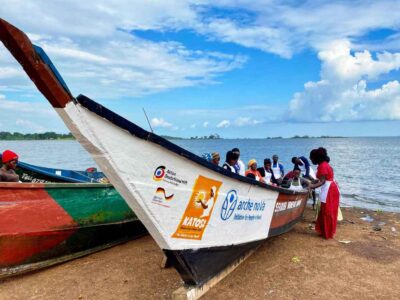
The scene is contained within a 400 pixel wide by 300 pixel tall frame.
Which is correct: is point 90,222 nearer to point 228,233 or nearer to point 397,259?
point 228,233

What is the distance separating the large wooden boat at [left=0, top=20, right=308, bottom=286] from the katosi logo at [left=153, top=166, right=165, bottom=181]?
1 centimetres

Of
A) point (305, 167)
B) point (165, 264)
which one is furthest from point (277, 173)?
point (165, 264)

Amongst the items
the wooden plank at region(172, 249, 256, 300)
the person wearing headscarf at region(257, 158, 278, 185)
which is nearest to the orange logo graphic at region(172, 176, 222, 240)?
the wooden plank at region(172, 249, 256, 300)

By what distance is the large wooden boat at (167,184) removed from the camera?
2.91m

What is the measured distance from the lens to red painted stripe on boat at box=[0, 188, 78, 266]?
532 centimetres

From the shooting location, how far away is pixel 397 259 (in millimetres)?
6297

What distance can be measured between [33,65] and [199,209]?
231 centimetres

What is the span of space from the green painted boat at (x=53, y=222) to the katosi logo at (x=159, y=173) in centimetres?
280

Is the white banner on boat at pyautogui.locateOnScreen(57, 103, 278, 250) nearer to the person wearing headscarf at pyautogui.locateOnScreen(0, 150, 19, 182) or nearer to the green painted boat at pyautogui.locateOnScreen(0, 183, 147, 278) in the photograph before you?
the green painted boat at pyautogui.locateOnScreen(0, 183, 147, 278)

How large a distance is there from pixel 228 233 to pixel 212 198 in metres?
0.72

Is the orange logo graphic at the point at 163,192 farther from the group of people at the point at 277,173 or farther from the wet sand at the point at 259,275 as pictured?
the group of people at the point at 277,173

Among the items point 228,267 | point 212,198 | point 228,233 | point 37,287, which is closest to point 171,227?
point 212,198

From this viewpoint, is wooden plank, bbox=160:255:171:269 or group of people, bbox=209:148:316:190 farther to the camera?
group of people, bbox=209:148:316:190

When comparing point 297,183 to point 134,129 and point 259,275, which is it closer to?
point 259,275
